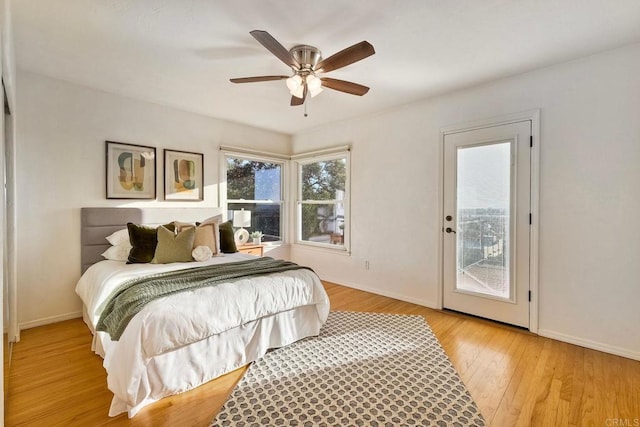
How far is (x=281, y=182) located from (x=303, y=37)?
10.3 feet

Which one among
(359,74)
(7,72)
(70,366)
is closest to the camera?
(7,72)

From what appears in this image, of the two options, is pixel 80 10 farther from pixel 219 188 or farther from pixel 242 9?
pixel 219 188

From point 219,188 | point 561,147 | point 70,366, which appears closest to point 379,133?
point 561,147

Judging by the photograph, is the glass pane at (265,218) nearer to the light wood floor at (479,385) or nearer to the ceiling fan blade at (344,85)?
the light wood floor at (479,385)

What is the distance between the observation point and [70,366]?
7.48ft

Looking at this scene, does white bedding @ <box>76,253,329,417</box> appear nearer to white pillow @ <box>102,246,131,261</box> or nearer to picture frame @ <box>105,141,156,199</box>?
white pillow @ <box>102,246,131,261</box>

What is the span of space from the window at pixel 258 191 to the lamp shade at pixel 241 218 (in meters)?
0.10

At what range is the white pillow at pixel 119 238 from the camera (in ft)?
10.5

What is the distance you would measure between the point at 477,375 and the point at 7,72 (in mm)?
3873

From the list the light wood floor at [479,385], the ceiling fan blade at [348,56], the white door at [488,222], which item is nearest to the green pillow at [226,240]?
the light wood floor at [479,385]

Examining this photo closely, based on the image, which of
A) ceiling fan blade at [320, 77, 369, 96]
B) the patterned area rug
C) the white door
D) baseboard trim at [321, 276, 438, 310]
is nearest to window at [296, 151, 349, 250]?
baseboard trim at [321, 276, 438, 310]

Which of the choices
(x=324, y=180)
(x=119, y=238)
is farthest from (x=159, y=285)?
(x=324, y=180)

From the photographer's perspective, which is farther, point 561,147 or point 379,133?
point 379,133

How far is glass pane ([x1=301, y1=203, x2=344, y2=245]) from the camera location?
4715 millimetres
